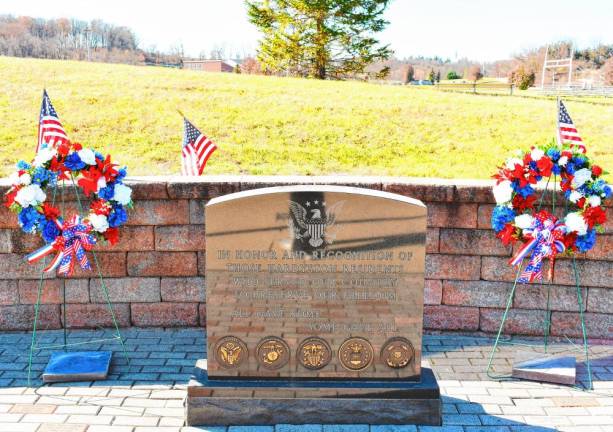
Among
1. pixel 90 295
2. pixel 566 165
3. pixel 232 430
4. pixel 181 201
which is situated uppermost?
pixel 566 165

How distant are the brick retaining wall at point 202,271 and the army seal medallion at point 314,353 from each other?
1872 mm

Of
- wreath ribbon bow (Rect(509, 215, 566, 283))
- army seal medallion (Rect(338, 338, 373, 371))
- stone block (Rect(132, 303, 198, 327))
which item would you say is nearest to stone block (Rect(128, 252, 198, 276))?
stone block (Rect(132, 303, 198, 327))

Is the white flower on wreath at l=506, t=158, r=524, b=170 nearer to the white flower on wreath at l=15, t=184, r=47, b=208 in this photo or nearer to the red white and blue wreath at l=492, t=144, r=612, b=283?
the red white and blue wreath at l=492, t=144, r=612, b=283

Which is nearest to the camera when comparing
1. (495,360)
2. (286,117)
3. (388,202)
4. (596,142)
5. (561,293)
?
(388,202)

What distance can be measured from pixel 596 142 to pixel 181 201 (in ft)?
33.2

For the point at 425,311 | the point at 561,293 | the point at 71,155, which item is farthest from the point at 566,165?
the point at 71,155

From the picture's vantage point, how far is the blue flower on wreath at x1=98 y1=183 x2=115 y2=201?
523 centimetres

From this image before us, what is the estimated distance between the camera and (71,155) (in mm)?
5141

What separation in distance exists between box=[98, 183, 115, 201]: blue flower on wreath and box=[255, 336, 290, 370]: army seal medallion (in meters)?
1.81

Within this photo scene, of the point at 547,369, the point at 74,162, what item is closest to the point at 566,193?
the point at 547,369

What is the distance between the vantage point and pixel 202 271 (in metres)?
6.21

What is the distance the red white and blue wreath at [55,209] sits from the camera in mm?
5090

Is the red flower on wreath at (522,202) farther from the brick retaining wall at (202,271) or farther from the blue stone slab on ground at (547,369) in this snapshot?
the blue stone slab on ground at (547,369)

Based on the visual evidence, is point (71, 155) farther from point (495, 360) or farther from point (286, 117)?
point (286, 117)
